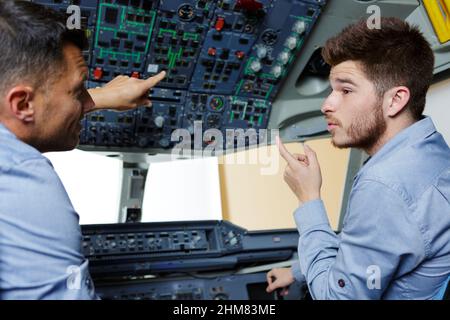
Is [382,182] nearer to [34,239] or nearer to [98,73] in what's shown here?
[34,239]

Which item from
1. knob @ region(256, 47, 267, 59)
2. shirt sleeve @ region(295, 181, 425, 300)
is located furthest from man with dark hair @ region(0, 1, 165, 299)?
knob @ region(256, 47, 267, 59)

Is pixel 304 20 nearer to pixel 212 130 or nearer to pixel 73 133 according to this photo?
pixel 212 130

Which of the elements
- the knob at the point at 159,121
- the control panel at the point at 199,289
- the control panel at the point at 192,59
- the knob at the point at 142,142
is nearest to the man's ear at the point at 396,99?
the control panel at the point at 192,59

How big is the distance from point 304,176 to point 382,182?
1.54 ft

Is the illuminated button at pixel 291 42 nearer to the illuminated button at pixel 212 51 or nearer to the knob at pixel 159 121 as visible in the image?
the illuminated button at pixel 212 51

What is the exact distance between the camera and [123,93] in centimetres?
253

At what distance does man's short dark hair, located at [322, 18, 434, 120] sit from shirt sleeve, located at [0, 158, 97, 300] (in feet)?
3.88

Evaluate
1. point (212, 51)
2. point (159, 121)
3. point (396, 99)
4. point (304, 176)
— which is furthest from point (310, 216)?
point (159, 121)

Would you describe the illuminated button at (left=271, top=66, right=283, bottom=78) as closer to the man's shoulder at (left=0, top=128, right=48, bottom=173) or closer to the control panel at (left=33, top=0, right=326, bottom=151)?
the control panel at (left=33, top=0, right=326, bottom=151)

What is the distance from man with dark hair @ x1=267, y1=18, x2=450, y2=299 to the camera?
135cm
